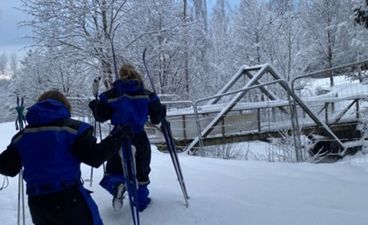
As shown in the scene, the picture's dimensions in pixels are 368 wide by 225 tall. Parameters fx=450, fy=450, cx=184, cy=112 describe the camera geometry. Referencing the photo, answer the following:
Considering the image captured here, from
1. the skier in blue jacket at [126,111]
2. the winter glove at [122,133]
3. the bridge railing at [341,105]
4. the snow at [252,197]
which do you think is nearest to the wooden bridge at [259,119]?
the bridge railing at [341,105]

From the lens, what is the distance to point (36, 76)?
106ft

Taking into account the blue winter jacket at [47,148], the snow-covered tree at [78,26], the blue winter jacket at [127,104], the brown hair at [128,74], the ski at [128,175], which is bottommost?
the ski at [128,175]

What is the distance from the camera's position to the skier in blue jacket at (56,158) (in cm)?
283

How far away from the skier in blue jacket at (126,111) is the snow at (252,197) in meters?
0.34

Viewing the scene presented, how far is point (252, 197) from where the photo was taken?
14.8 ft

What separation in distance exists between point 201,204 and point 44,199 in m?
1.81

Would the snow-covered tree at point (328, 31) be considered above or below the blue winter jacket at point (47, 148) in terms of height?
above

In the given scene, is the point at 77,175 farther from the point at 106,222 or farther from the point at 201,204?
the point at 201,204

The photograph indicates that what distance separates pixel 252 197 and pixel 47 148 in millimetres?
2387

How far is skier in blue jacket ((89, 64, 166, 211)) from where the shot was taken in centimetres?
398

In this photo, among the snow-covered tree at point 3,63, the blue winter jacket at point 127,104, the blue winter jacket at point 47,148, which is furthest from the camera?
the snow-covered tree at point 3,63

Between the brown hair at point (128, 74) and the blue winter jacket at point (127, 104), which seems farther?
the brown hair at point (128, 74)

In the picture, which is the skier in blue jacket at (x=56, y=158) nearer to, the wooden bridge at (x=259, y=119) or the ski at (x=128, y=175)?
the ski at (x=128, y=175)

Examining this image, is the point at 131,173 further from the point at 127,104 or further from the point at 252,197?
the point at 252,197
